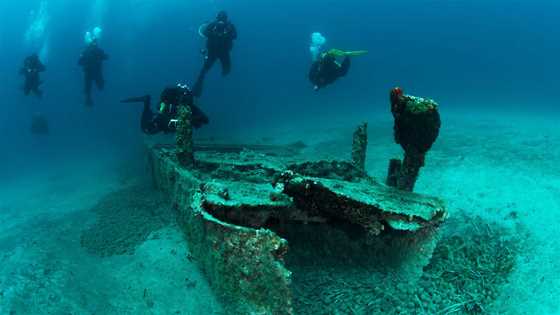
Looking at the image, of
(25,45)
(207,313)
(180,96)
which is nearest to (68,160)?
(180,96)

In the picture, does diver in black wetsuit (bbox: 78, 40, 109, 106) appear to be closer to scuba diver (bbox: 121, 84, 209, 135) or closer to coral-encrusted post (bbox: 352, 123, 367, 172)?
scuba diver (bbox: 121, 84, 209, 135)

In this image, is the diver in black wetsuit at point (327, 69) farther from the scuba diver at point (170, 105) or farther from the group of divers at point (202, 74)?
the scuba diver at point (170, 105)

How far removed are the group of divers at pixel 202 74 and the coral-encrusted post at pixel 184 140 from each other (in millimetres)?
403

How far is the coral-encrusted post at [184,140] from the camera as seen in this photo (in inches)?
266

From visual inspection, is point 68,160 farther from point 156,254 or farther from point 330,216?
point 330,216

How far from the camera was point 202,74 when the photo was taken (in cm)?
1616

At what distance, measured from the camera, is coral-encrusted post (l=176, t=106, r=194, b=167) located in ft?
22.2

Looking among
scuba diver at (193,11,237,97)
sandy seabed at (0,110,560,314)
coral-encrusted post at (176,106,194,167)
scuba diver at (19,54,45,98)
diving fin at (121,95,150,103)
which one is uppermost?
scuba diver at (193,11,237,97)

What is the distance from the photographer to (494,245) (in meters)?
6.07

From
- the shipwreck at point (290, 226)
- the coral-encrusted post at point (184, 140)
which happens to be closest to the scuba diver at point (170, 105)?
the coral-encrusted post at point (184, 140)

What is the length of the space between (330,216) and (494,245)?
9.76 ft

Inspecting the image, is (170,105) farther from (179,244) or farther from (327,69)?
(327,69)

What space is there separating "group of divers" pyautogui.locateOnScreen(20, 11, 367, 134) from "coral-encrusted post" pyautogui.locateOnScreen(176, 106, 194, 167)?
40 cm

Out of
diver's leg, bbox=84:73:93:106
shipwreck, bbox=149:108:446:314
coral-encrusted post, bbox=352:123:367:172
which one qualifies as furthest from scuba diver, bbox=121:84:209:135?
diver's leg, bbox=84:73:93:106
